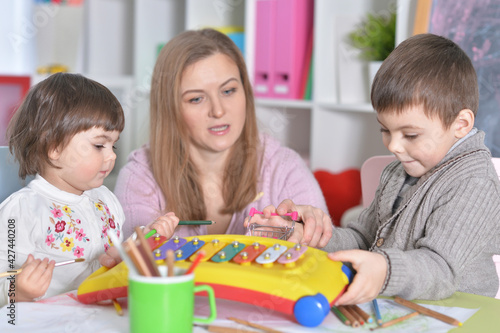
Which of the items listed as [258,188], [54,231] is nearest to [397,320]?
[54,231]

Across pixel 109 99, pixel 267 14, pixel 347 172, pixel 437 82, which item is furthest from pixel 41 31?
pixel 437 82

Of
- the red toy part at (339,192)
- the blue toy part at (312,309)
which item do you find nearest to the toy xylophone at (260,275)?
the blue toy part at (312,309)

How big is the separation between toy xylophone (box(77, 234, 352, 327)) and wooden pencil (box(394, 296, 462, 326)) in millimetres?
92

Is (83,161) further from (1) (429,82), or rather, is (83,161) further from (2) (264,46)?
(2) (264,46)

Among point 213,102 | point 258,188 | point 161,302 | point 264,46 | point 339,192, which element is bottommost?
point 339,192

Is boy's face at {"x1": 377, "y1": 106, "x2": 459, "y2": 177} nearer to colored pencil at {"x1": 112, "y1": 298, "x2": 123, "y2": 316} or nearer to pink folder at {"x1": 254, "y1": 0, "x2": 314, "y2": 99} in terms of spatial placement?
colored pencil at {"x1": 112, "y1": 298, "x2": 123, "y2": 316}

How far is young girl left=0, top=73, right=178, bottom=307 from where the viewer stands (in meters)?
1.05

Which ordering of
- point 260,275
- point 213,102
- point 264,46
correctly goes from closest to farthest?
point 260,275
point 213,102
point 264,46

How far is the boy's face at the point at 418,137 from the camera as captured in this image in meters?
0.97

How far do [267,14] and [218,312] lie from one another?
1724 millimetres

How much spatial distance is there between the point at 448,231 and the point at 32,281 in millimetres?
617

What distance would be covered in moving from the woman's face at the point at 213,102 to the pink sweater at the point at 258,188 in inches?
6.0

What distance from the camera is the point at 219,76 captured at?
1.60m

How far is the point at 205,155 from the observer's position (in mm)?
1711
